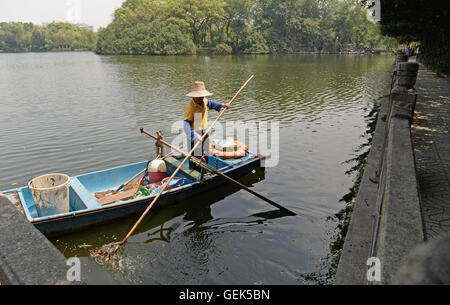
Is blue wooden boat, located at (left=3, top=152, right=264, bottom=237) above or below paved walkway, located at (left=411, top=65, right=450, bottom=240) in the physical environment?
below

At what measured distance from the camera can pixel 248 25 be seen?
7938cm

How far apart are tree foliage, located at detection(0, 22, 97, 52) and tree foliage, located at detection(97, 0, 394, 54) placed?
4374 cm

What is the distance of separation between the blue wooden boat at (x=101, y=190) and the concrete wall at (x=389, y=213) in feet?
12.1

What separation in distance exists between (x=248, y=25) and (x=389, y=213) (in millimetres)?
83338

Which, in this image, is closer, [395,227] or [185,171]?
[395,227]

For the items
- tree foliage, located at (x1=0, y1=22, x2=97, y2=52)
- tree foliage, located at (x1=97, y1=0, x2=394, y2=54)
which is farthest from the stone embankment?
tree foliage, located at (x1=0, y1=22, x2=97, y2=52)

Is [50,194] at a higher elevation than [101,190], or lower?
higher

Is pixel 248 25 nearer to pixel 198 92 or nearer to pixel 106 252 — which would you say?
pixel 198 92

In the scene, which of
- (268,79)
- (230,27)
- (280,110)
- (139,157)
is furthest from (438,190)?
(230,27)

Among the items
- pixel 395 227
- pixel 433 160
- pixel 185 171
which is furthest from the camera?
pixel 185 171

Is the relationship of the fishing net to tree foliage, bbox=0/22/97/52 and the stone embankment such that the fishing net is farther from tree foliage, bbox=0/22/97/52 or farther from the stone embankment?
tree foliage, bbox=0/22/97/52

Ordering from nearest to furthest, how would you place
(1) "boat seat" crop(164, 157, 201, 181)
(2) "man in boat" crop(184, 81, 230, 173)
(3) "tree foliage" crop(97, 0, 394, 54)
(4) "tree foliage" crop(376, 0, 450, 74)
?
1. (2) "man in boat" crop(184, 81, 230, 173)
2. (1) "boat seat" crop(164, 157, 201, 181)
3. (4) "tree foliage" crop(376, 0, 450, 74)
4. (3) "tree foliage" crop(97, 0, 394, 54)

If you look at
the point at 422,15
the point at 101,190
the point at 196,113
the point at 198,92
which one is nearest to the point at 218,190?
the point at 196,113

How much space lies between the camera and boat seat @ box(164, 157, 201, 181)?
814 cm
